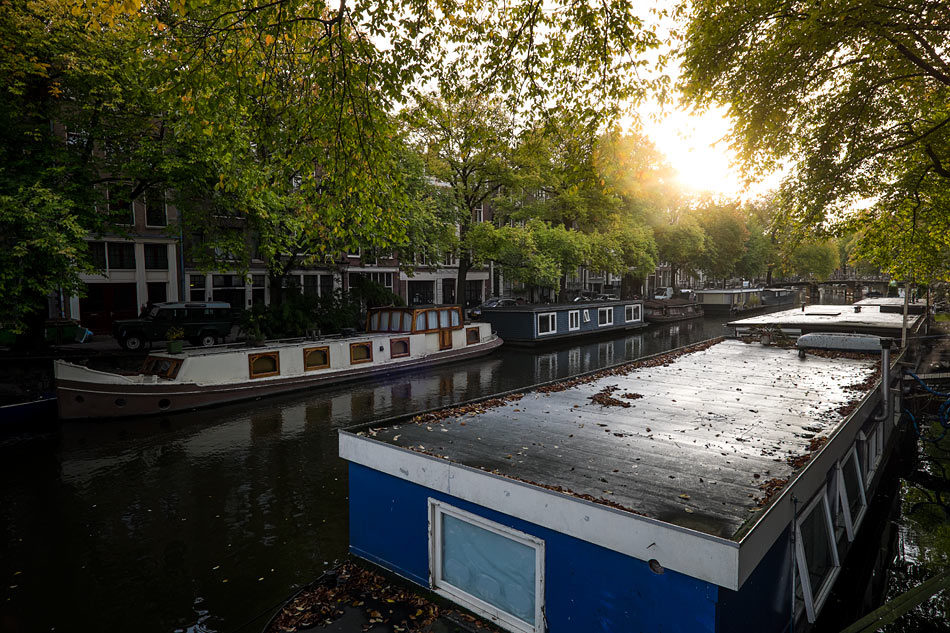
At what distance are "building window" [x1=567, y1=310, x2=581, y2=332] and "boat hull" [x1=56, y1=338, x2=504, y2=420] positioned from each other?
17.7m

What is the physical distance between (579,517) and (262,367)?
55.2ft

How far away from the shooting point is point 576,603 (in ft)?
17.2

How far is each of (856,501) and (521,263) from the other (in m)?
26.0

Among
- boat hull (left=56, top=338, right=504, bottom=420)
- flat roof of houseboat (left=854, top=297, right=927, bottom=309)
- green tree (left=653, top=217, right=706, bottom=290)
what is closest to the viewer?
boat hull (left=56, top=338, right=504, bottom=420)

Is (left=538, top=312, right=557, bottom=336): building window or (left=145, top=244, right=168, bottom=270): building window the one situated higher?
(left=145, top=244, right=168, bottom=270): building window

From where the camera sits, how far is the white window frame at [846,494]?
7.85 m

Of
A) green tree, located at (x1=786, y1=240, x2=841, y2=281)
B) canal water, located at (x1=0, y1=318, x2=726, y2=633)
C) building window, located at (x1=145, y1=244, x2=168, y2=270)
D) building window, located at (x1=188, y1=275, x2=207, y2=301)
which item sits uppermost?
green tree, located at (x1=786, y1=240, x2=841, y2=281)

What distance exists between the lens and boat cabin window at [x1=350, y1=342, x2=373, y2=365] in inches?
874

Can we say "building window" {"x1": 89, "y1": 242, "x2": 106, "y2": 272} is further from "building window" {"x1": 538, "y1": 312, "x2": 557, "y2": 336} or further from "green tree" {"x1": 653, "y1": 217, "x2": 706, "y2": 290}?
"green tree" {"x1": 653, "y1": 217, "x2": 706, "y2": 290}

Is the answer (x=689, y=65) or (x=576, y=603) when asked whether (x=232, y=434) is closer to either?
(x=576, y=603)

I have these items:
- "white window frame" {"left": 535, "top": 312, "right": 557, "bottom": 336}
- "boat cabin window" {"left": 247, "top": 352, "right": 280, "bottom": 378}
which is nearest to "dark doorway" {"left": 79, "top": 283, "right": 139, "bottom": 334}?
"boat cabin window" {"left": 247, "top": 352, "right": 280, "bottom": 378}

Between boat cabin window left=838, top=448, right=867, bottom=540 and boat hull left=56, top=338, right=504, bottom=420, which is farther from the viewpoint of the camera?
boat hull left=56, top=338, right=504, bottom=420

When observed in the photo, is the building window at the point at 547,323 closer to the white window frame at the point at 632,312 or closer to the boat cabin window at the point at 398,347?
the white window frame at the point at 632,312

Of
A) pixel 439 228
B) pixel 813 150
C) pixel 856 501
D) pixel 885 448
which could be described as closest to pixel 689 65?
pixel 813 150
